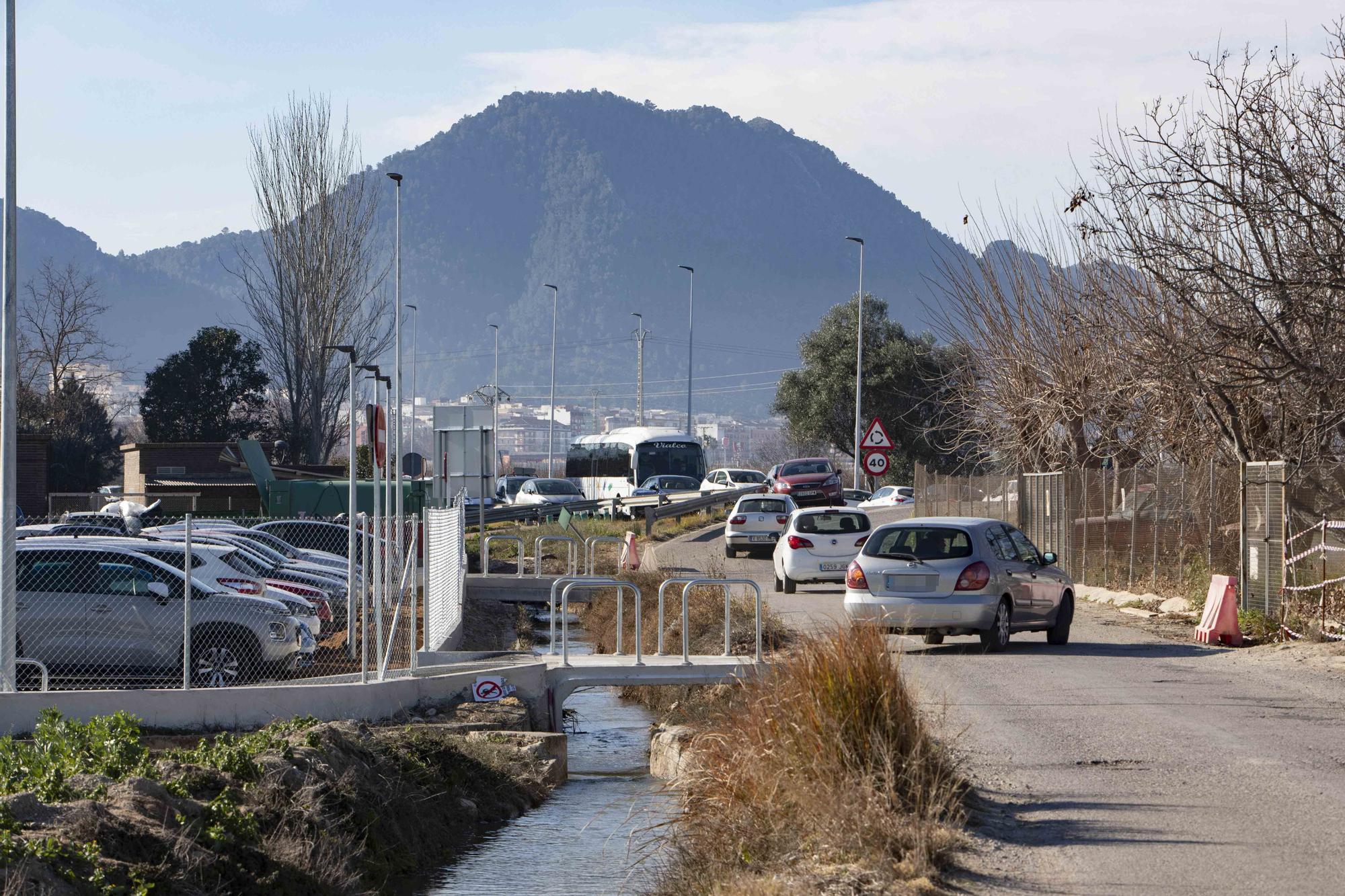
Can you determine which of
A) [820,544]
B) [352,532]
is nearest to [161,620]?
[352,532]

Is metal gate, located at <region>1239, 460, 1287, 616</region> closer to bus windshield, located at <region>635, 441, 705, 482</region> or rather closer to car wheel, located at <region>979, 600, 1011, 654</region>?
car wheel, located at <region>979, 600, 1011, 654</region>

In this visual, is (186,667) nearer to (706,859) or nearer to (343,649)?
(343,649)

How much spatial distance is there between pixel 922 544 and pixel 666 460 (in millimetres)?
47587

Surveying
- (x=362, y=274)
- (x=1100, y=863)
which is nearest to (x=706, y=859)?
(x=1100, y=863)

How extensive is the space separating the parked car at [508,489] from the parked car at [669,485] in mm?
5174

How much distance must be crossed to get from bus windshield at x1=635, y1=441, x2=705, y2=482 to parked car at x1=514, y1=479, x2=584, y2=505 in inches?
198

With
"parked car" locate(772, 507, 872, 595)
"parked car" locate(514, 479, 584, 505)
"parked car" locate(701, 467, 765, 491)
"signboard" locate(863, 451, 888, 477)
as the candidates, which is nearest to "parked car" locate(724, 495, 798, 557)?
"signboard" locate(863, 451, 888, 477)

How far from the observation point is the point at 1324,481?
62.7 feet

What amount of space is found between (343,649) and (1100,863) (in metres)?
12.7

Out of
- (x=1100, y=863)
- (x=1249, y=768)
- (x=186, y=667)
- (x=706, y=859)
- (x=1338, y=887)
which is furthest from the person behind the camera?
(x=186, y=667)

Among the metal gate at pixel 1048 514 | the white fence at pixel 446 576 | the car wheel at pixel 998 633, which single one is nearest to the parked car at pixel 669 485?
the metal gate at pixel 1048 514

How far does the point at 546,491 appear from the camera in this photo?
58062mm

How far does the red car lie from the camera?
148 feet

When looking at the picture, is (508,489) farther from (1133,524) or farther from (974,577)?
(974,577)
